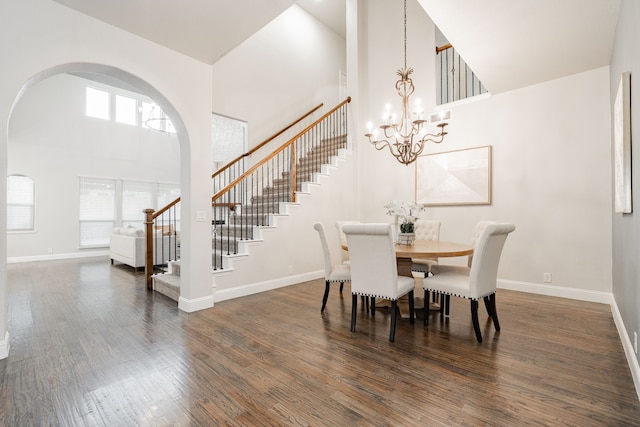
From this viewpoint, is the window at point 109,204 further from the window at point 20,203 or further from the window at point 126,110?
the window at point 126,110

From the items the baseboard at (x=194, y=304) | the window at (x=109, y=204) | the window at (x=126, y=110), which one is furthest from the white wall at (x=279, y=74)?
the window at (x=109, y=204)

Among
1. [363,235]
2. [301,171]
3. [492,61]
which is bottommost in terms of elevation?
[363,235]

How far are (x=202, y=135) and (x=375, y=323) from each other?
2827mm

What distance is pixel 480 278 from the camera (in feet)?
8.51

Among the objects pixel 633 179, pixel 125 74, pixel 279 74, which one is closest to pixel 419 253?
pixel 633 179

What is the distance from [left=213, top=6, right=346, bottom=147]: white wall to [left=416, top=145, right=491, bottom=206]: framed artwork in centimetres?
362

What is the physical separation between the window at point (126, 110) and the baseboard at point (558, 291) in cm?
982

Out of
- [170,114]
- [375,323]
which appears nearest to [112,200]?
[170,114]

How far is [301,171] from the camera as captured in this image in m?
6.31

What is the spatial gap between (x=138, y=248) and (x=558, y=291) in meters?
6.97

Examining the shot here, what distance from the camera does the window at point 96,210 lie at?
803cm

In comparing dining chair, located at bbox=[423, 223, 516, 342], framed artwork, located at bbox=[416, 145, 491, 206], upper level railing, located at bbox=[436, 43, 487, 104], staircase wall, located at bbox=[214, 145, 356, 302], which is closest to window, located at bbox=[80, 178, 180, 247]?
staircase wall, located at bbox=[214, 145, 356, 302]

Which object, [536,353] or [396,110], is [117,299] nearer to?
[536,353]

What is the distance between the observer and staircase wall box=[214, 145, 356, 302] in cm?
409
